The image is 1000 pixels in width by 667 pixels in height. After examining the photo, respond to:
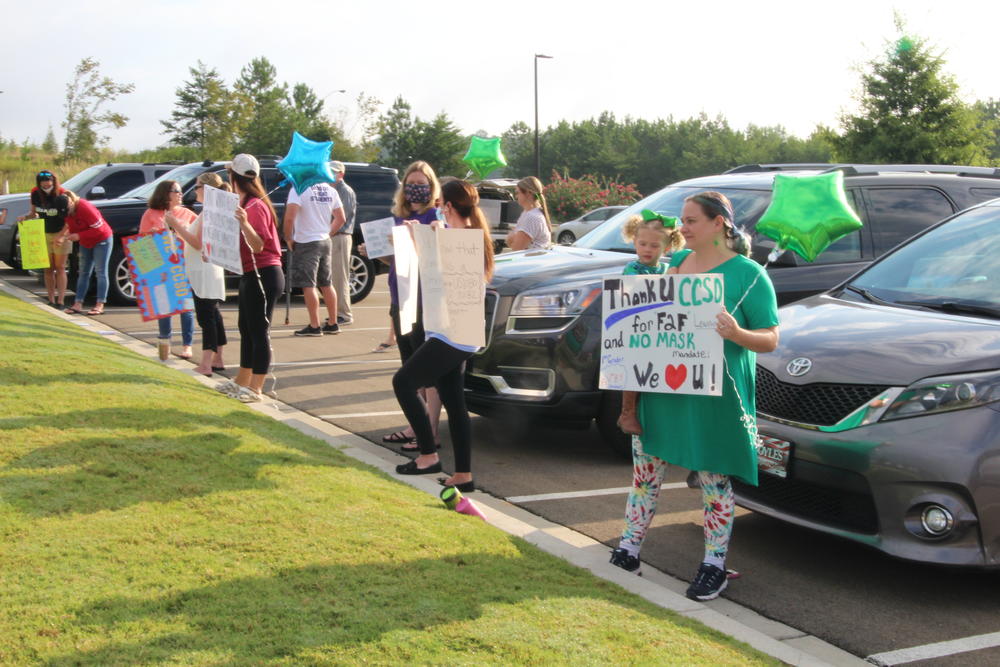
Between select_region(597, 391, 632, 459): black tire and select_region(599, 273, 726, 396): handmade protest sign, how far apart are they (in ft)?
6.84

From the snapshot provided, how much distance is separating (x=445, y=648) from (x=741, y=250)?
7.08 feet

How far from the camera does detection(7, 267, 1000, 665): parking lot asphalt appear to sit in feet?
14.2

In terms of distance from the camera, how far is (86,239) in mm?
13547

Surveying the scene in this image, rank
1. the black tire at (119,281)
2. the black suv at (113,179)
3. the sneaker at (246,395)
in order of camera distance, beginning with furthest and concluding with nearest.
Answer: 1. the black suv at (113,179)
2. the black tire at (119,281)
3. the sneaker at (246,395)

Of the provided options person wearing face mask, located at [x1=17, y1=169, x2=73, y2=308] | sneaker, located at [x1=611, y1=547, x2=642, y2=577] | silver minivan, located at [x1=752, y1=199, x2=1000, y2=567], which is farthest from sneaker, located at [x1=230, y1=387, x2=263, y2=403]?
person wearing face mask, located at [x1=17, y1=169, x2=73, y2=308]

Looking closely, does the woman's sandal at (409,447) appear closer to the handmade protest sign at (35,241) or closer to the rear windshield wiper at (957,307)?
the rear windshield wiper at (957,307)

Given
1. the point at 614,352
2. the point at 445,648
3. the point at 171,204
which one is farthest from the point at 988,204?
the point at 171,204

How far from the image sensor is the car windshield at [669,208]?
768 centimetres

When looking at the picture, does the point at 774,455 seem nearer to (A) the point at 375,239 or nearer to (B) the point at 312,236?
(A) the point at 375,239

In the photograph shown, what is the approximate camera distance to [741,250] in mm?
4523

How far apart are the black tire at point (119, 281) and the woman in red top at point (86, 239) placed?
2.88ft

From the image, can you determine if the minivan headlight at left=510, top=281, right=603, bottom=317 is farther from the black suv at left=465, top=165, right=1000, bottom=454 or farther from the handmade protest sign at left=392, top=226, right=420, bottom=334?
the handmade protest sign at left=392, top=226, right=420, bottom=334

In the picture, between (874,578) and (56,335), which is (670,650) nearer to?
(874,578)

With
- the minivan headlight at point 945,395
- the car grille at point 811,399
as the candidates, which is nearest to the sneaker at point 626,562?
the car grille at point 811,399
